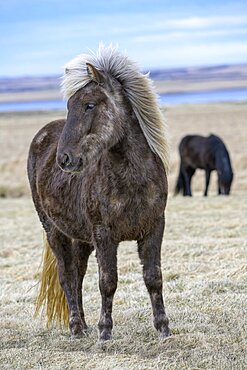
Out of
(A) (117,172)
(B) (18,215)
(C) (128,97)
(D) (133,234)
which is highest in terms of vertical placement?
(C) (128,97)

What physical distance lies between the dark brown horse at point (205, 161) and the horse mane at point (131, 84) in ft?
43.8

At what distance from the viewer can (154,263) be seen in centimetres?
535

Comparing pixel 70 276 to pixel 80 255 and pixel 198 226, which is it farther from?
pixel 198 226

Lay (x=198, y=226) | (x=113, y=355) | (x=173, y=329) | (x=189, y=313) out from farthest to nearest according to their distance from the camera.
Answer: (x=198, y=226) → (x=189, y=313) → (x=173, y=329) → (x=113, y=355)

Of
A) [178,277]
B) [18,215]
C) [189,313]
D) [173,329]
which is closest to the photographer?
[173,329]

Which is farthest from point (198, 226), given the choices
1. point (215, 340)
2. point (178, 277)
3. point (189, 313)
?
point (215, 340)

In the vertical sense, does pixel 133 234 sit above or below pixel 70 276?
above

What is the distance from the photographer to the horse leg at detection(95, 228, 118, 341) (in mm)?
5246

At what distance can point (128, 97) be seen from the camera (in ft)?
17.5

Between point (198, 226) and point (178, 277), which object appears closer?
point (178, 277)

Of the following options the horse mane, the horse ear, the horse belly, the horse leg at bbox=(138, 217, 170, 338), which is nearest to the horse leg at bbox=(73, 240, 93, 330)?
the horse leg at bbox=(138, 217, 170, 338)

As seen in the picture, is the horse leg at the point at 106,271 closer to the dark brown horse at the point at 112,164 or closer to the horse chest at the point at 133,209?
the dark brown horse at the point at 112,164

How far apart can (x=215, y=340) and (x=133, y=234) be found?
1.02m

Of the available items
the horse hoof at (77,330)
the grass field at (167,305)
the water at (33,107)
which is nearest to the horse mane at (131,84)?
the grass field at (167,305)
